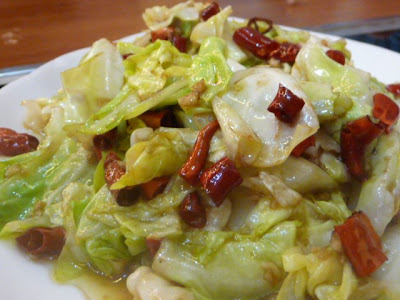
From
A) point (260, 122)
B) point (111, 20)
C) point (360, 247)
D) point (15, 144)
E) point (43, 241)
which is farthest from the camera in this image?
point (111, 20)

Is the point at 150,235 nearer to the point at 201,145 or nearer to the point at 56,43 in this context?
the point at 201,145

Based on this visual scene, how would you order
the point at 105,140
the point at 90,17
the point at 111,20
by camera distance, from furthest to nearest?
the point at 90,17 → the point at 111,20 → the point at 105,140

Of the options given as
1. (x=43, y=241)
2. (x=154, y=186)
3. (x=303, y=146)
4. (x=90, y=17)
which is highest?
(x=303, y=146)

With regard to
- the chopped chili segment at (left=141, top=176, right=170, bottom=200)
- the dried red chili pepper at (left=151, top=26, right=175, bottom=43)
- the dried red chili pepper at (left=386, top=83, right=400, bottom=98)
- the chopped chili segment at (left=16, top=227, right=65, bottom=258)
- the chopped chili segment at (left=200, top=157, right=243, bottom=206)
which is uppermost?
the dried red chili pepper at (left=151, top=26, right=175, bottom=43)

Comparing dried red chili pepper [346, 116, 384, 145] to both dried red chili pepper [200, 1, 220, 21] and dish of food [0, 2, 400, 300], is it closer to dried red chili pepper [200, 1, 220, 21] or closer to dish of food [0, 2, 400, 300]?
dish of food [0, 2, 400, 300]

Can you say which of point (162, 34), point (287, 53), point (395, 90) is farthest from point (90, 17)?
Answer: point (395, 90)

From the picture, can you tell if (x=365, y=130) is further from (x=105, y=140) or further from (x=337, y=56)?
(x=105, y=140)

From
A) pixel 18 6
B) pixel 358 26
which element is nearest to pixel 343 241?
pixel 358 26

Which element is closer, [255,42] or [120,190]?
[120,190]

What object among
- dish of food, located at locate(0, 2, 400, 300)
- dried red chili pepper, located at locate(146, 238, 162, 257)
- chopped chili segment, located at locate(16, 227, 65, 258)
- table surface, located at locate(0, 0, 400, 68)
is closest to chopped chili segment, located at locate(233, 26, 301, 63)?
dish of food, located at locate(0, 2, 400, 300)
